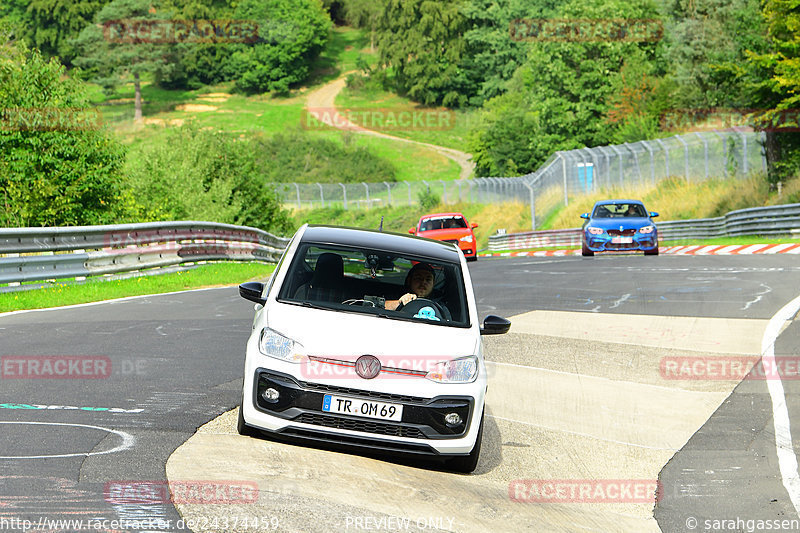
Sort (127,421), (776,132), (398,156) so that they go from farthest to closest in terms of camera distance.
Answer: (398,156) → (776,132) → (127,421)

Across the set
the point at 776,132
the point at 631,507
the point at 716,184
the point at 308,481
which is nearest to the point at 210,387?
the point at 308,481

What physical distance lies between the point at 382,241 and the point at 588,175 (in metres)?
48.6

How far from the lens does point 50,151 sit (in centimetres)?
2634

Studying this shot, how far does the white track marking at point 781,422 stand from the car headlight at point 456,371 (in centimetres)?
208

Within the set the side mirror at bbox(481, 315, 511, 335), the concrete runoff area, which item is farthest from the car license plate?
the side mirror at bbox(481, 315, 511, 335)

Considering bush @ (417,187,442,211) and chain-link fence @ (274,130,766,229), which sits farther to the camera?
bush @ (417,187,442,211)

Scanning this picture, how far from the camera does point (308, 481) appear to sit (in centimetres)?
581

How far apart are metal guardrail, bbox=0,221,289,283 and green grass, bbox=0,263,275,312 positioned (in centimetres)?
25

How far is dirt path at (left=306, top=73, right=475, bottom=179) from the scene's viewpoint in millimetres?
107938

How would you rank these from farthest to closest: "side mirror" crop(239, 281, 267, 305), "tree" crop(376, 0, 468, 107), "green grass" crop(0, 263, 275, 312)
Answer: "tree" crop(376, 0, 468, 107) < "green grass" crop(0, 263, 275, 312) < "side mirror" crop(239, 281, 267, 305)

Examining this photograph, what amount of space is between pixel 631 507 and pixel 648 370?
455cm

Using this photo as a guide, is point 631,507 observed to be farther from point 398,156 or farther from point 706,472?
point 398,156

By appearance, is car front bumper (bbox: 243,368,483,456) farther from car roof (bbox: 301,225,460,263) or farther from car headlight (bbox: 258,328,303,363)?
car roof (bbox: 301,225,460,263)

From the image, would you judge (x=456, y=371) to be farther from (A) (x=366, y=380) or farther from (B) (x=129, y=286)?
(B) (x=129, y=286)
